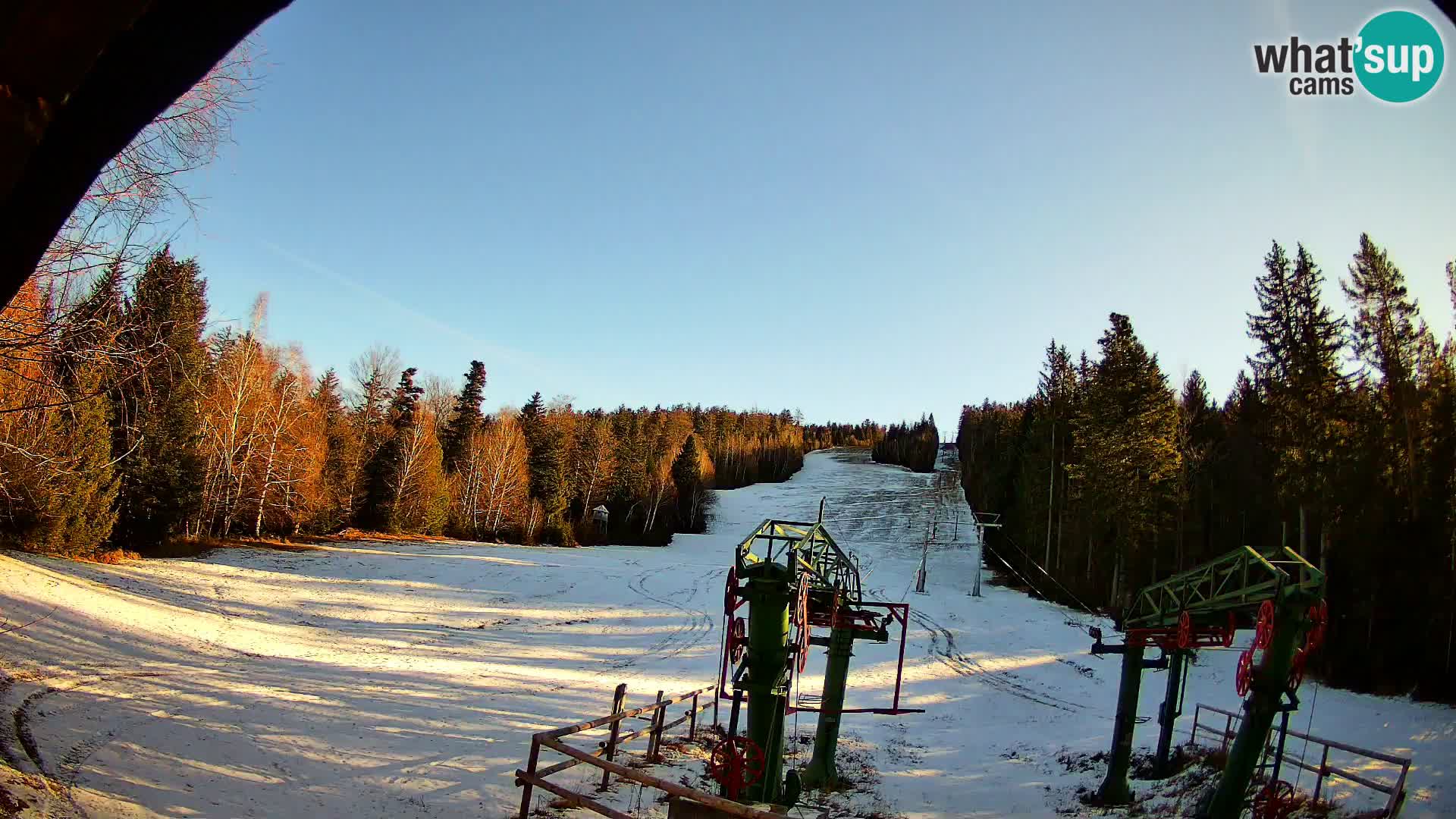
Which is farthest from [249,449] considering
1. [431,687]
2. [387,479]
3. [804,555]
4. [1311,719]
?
[1311,719]

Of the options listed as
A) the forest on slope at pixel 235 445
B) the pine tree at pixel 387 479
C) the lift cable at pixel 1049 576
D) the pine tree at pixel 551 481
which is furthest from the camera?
the pine tree at pixel 551 481

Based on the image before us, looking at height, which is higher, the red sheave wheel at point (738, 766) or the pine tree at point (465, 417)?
Answer: the pine tree at point (465, 417)

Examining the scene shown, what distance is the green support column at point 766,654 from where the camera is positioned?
10734 millimetres

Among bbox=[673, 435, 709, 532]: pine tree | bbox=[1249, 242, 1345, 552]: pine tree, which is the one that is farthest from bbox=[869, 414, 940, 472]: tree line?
bbox=[1249, 242, 1345, 552]: pine tree

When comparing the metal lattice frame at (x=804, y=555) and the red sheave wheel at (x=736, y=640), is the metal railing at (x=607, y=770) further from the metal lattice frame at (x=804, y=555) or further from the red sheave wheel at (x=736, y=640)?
the metal lattice frame at (x=804, y=555)

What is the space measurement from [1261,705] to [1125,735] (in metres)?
4.68

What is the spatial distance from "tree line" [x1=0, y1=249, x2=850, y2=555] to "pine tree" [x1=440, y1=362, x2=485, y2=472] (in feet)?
0.51

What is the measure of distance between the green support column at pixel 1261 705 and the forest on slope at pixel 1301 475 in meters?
15.0

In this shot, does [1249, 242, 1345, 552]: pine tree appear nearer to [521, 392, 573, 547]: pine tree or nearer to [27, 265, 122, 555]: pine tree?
[27, 265, 122, 555]: pine tree

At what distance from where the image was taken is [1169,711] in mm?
15602

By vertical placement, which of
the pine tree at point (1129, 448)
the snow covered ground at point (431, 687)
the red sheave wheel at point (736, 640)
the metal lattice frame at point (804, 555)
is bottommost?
the snow covered ground at point (431, 687)

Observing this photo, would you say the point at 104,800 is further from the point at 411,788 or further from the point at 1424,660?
the point at 1424,660

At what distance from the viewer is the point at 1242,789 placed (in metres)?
11.1

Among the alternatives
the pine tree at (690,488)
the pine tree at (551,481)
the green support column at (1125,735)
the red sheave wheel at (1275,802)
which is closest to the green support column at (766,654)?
A: the red sheave wheel at (1275,802)
